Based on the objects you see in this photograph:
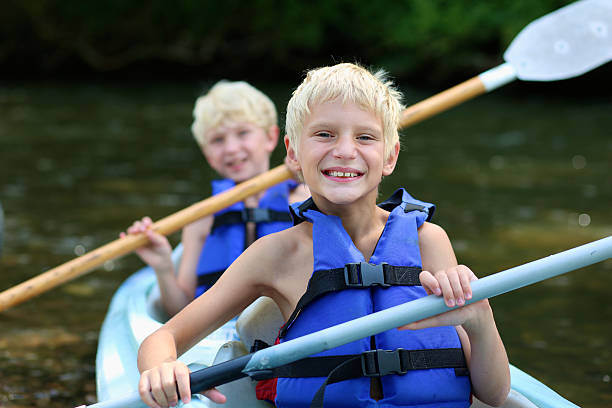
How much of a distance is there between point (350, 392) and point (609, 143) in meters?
7.47

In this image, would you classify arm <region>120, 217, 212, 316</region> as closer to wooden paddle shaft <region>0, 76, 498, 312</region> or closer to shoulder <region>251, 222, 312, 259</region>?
wooden paddle shaft <region>0, 76, 498, 312</region>

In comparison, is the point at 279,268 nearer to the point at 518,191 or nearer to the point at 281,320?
the point at 281,320

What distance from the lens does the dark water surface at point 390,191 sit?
3.13 m

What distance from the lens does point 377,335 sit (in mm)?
1587

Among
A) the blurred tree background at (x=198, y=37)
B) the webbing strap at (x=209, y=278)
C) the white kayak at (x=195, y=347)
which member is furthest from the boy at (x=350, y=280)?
the blurred tree background at (x=198, y=37)

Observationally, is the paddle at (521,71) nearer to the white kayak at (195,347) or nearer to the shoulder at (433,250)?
the white kayak at (195,347)

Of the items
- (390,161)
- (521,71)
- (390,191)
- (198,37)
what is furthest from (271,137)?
(198,37)

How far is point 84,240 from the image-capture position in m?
4.90

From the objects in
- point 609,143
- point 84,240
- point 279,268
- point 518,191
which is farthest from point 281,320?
point 609,143

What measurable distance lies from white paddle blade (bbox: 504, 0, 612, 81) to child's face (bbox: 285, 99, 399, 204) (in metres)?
1.65

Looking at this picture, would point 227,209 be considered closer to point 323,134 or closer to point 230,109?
point 230,109

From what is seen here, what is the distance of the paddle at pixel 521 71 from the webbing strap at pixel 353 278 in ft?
3.63

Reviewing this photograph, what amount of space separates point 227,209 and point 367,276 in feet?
3.97

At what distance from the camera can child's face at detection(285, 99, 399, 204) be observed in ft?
5.04
